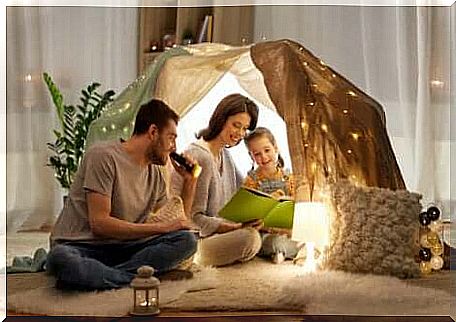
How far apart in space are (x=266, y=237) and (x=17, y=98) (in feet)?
2.11

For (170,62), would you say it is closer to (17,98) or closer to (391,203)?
(17,98)

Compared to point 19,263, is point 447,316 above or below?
below

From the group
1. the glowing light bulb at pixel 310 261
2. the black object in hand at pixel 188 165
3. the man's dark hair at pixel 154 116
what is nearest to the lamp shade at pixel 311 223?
the glowing light bulb at pixel 310 261

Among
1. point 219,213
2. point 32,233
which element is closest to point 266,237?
point 219,213

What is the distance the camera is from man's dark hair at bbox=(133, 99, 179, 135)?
5.69 feet

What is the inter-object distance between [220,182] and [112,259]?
29 centimetres

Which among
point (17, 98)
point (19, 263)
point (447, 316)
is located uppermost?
point (17, 98)

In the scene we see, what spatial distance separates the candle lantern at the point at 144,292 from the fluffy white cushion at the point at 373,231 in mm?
386

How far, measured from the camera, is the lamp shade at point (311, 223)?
1742mm

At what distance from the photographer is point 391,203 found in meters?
1.76

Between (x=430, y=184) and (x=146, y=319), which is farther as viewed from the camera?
(x=430, y=184)

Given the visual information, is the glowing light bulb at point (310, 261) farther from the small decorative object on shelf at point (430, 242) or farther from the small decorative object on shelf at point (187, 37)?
the small decorative object on shelf at point (187, 37)

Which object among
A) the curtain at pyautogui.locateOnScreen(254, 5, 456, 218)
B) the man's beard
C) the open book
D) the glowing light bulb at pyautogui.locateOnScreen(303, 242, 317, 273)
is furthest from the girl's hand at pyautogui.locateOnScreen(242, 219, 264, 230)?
the curtain at pyautogui.locateOnScreen(254, 5, 456, 218)

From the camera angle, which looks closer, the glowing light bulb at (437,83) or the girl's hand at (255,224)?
the girl's hand at (255,224)
